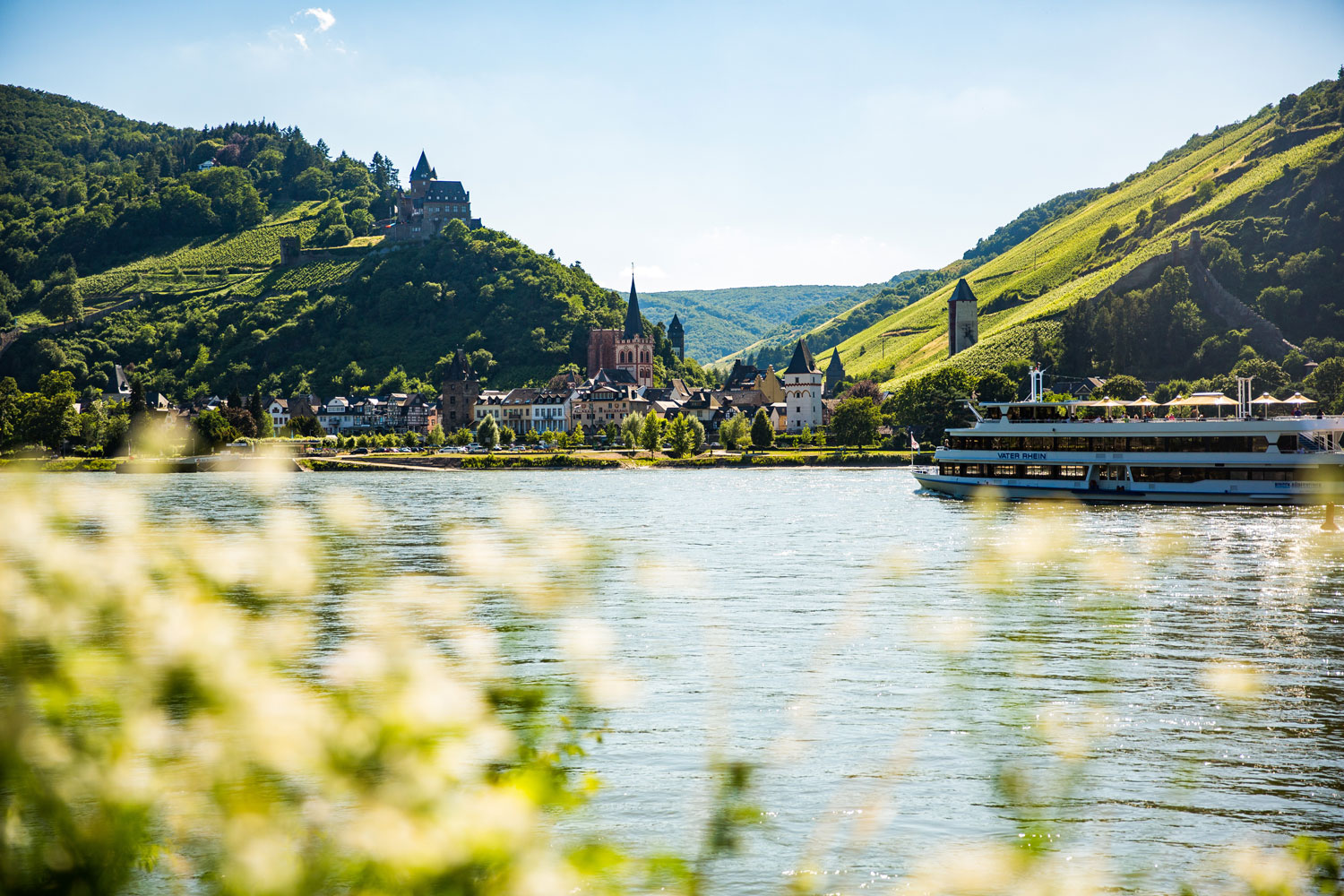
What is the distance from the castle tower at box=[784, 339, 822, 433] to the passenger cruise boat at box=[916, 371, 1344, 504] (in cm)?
10775

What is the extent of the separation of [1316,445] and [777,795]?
5859 centimetres

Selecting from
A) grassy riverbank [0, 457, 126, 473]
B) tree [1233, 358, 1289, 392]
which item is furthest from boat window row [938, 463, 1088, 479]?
grassy riverbank [0, 457, 126, 473]

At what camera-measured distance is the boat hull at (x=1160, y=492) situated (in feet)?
198

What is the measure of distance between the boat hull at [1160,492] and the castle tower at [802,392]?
107887 mm

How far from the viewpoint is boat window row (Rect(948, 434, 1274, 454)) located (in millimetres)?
62094

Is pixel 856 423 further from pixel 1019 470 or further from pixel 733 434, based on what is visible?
pixel 1019 470

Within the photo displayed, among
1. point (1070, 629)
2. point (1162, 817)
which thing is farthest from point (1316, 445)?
point (1162, 817)

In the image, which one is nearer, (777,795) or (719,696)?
(777,795)

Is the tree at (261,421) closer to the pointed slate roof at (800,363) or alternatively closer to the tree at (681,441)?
the tree at (681,441)

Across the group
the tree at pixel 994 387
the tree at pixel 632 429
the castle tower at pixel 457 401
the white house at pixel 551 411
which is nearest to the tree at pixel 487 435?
the tree at pixel 632 429

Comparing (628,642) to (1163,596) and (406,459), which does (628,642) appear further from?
(406,459)

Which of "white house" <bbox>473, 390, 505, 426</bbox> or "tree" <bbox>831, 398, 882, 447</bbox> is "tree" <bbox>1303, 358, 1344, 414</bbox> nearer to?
"tree" <bbox>831, 398, 882, 447</bbox>

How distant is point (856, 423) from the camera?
465 feet

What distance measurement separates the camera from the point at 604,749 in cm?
1559
